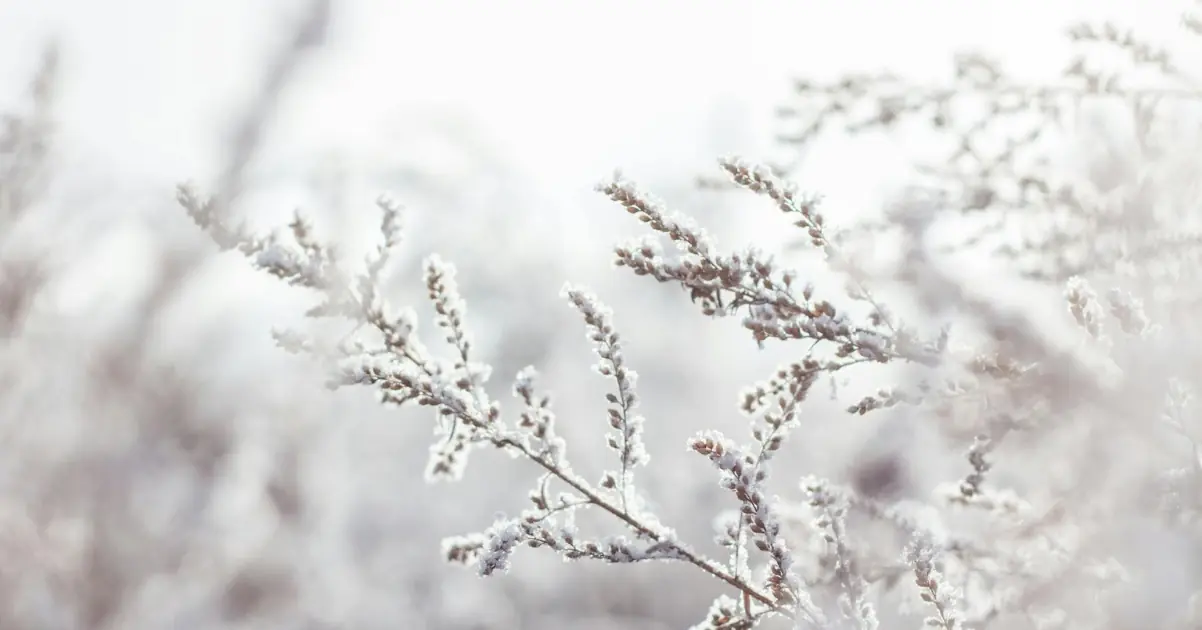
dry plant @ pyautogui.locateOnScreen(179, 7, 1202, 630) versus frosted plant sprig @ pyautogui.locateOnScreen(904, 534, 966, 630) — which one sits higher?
dry plant @ pyautogui.locateOnScreen(179, 7, 1202, 630)

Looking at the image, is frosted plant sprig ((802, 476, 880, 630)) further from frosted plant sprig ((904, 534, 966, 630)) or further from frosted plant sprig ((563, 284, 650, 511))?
frosted plant sprig ((563, 284, 650, 511))

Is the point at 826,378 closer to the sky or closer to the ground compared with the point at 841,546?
closer to the sky

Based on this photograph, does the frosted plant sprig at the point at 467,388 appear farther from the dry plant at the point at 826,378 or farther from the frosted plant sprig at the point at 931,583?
the frosted plant sprig at the point at 931,583

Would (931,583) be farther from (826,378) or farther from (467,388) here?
(467,388)

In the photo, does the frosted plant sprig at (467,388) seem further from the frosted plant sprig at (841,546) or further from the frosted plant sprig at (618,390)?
the frosted plant sprig at (841,546)

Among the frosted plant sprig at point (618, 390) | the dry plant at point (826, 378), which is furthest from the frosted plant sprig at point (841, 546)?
the frosted plant sprig at point (618, 390)

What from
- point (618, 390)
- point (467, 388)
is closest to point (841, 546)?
point (618, 390)

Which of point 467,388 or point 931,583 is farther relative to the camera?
point 467,388

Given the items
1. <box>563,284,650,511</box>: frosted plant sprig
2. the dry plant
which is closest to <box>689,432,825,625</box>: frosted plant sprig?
the dry plant

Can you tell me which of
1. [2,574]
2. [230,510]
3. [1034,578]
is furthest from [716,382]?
[1034,578]

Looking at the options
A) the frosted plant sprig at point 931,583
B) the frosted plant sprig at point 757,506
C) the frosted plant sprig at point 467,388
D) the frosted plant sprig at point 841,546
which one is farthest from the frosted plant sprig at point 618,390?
the frosted plant sprig at point 931,583

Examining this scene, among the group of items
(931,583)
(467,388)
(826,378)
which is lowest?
(931,583)

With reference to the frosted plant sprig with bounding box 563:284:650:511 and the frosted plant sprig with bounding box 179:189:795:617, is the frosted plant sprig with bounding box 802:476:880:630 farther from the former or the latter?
the frosted plant sprig with bounding box 563:284:650:511

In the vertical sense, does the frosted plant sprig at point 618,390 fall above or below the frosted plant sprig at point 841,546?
above
